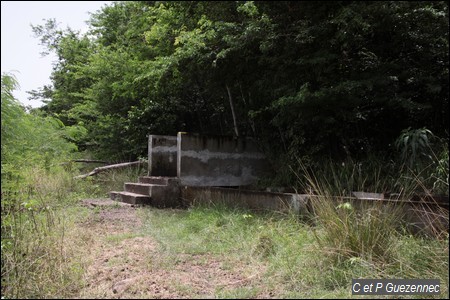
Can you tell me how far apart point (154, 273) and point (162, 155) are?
570cm

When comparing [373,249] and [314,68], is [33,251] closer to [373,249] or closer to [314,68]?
[373,249]

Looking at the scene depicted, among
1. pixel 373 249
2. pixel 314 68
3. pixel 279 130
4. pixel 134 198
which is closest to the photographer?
pixel 373 249

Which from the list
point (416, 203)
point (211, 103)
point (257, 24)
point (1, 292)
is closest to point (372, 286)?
point (416, 203)

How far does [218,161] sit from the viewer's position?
8492 mm

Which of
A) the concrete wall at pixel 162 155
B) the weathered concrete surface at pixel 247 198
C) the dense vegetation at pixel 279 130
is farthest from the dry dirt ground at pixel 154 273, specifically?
the concrete wall at pixel 162 155

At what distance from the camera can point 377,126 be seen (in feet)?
23.6

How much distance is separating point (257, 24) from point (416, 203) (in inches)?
157

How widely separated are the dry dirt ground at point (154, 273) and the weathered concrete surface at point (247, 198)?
1843mm

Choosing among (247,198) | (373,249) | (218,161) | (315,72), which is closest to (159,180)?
(218,161)

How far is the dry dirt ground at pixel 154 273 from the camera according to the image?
2.83m

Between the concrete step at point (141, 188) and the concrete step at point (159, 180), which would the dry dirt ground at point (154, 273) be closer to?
the concrete step at point (141, 188)

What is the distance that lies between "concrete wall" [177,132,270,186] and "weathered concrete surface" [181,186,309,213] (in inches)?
20.9

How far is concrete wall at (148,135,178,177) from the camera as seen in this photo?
28.5 feet

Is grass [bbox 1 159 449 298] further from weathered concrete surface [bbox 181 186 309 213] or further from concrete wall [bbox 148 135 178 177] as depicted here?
concrete wall [bbox 148 135 178 177]
